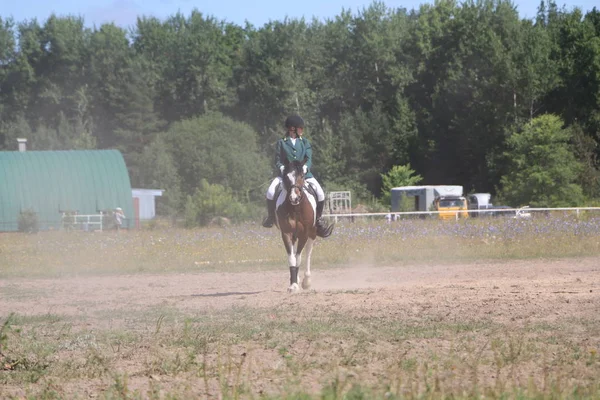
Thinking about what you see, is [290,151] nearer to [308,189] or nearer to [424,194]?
[308,189]

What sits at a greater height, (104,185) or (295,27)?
(295,27)

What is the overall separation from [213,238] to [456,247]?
27.0 feet

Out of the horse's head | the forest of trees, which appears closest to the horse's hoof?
the horse's head

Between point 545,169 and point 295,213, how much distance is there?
156 ft

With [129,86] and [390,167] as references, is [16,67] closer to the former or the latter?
[129,86]

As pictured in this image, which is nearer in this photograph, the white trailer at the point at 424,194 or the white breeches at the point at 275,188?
the white breeches at the point at 275,188

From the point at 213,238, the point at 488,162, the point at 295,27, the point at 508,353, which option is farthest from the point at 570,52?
the point at 508,353

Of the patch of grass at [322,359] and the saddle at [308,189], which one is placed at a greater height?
the saddle at [308,189]

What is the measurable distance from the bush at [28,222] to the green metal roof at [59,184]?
480 centimetres

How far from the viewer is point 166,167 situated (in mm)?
79312

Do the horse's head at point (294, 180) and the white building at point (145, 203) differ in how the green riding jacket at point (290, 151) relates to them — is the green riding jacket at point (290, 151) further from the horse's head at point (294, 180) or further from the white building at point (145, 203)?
the white building at point (145, 203)

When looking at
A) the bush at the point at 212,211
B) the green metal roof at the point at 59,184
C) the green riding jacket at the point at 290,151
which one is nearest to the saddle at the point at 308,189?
the green riding jacket at the point at 290,151

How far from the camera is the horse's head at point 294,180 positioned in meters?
14.6

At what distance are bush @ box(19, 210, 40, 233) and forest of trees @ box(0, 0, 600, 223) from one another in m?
21.8
